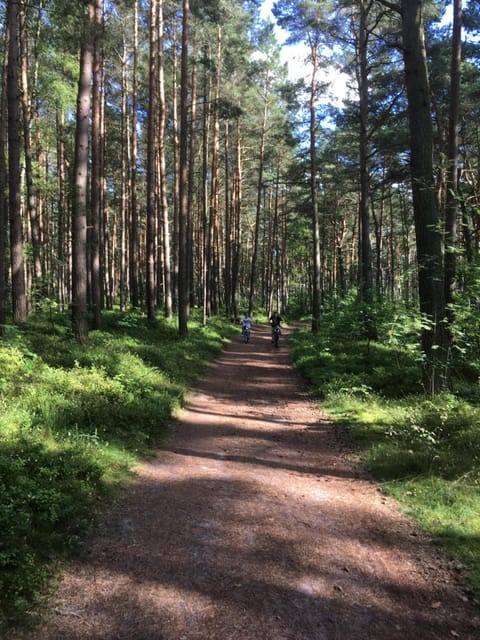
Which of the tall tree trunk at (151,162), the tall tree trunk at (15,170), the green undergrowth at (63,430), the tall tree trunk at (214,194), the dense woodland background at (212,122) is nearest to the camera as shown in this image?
the green undergrowth at (63,430)

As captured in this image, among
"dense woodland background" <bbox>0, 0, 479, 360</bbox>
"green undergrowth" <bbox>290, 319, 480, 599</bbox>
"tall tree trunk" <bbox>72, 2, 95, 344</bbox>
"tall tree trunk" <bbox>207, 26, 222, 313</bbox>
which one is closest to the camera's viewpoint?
"green undergrowth" <bbox>290, 319, 480, 599</bbox>

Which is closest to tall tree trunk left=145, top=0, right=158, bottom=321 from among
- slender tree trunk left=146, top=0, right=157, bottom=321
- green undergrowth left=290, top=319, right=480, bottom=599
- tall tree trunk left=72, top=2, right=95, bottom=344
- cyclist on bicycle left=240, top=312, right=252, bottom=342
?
slender tree trunk left=146, top=0, right=157, bottom=321

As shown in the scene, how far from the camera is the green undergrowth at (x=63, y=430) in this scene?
351cm

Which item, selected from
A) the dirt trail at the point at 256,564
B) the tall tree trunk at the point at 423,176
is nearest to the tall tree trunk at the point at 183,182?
the tall tree trunk at the point at 423,176

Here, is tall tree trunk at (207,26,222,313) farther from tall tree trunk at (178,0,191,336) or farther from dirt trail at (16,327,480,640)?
dirt trail at (16,327,480,640)

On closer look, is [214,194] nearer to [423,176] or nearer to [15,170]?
[15,170]

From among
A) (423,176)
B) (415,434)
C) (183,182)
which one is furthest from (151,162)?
(415,434)

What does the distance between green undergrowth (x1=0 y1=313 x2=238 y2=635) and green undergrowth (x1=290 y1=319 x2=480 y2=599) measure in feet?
11.6

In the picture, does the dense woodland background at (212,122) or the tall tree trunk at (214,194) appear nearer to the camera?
the dense woodland background at (212,122)

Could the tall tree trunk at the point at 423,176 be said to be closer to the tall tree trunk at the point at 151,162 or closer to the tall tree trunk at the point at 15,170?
the tall tree trunk at the point at 15,170

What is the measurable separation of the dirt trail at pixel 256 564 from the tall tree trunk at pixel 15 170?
27.1ft

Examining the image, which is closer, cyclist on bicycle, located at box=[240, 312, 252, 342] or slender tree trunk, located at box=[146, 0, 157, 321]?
slender tree trunk, located at box=[146, 0, 157, 321]

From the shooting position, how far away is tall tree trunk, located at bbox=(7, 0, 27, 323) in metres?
10.8

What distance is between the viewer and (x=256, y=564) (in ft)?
12.2
